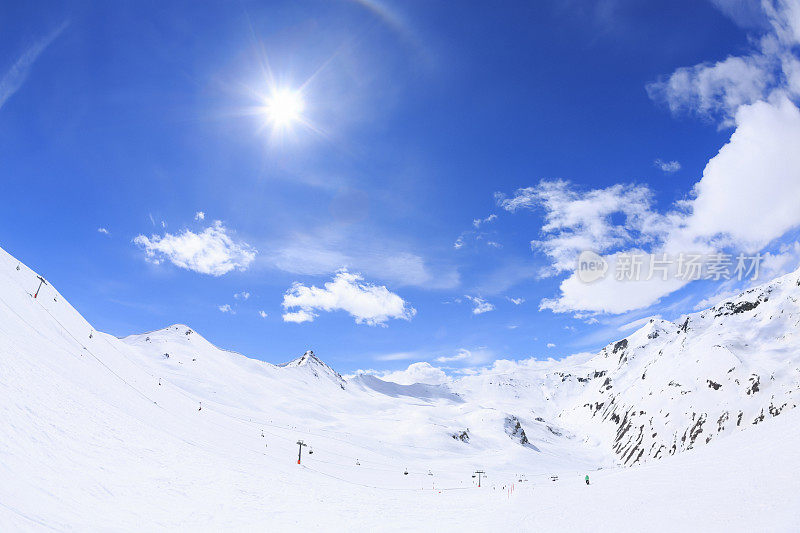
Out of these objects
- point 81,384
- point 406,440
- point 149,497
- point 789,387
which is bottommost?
point 149,497

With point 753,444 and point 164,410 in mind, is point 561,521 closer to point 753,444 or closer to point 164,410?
point 753,444

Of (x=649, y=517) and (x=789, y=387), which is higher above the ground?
Result: (x=789, y=387)

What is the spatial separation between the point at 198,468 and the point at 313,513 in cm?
883

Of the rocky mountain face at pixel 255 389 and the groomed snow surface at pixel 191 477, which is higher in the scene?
the rocky mountain face at pixel 255 389

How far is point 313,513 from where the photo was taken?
25.7 m

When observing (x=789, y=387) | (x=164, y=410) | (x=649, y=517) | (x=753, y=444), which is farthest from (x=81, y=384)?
(x=789, y=387)

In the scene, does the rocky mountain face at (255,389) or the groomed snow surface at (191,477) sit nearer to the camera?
the groomed snow surface at (191,477)

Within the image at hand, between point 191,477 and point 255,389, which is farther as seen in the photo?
point 255,389

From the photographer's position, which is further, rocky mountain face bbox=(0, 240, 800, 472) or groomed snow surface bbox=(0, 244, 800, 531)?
rocky mountain face bbox=(0, 240, 800, 472)

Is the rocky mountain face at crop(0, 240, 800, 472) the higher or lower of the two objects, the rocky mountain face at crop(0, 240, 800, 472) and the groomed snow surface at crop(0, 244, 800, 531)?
the higher

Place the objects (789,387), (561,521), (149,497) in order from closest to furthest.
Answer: (149,497) < (561,521) < (789,387)

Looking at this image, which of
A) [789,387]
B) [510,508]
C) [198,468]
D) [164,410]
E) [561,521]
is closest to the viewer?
[561,521]

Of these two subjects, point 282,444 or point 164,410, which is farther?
point 282,444

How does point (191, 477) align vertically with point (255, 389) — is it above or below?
below
